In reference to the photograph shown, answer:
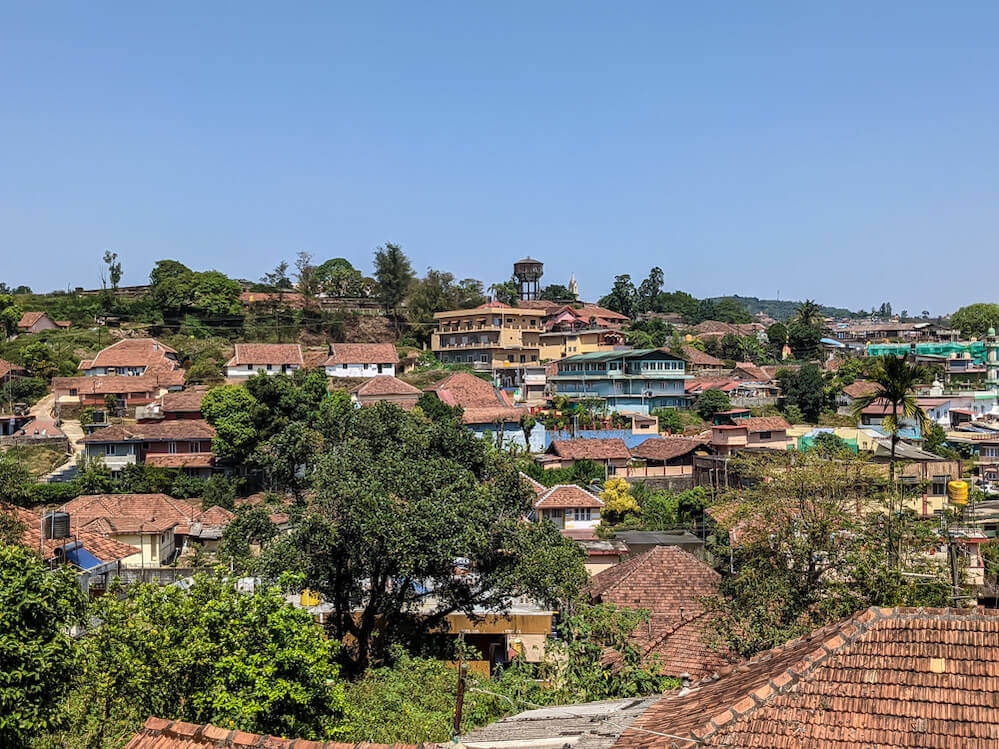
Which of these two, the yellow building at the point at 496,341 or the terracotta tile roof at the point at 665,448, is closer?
the terracotta tile roof at the point at 665,448

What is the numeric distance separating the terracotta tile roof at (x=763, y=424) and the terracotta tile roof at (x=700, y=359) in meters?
13.4

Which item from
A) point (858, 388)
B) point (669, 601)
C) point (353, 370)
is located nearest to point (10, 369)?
point (353, 370)

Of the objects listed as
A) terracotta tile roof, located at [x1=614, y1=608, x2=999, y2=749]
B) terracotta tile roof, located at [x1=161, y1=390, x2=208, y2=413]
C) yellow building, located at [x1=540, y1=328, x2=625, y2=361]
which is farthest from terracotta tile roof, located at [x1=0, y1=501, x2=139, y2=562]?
yellow building, located at [x1=540, y1=328, x2=625, y2=361]

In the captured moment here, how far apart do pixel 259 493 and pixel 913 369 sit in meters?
26.0

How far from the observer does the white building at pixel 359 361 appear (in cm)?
4803

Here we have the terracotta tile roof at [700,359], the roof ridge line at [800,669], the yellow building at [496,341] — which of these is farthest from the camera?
the terracotta tile roof at [700,359]

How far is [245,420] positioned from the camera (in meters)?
35.8

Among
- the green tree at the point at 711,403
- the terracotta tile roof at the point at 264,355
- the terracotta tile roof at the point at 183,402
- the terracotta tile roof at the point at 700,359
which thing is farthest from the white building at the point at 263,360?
the terracotta tile roof at the point at 700,359

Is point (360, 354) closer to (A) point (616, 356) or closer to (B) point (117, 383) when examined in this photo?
(B) point (117, 383)

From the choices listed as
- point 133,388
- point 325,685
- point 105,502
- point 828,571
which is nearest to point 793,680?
point 325,685

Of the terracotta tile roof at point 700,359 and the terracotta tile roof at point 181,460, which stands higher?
the terracotta tile roof at point 700,359

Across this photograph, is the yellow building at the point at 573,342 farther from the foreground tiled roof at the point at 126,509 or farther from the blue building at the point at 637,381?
the foreground tiled roof at the point at 126,509

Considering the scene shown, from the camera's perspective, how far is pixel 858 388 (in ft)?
157

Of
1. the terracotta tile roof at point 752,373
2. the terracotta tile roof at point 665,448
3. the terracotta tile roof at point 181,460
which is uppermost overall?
the terracotta tile roof at point 752,373
